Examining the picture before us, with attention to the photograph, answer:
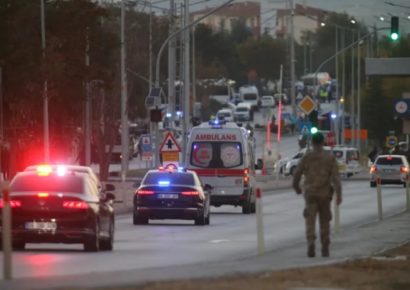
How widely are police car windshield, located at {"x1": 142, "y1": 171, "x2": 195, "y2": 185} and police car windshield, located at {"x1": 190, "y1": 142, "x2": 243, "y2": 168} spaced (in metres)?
6.39

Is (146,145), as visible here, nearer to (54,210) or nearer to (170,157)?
(170,157)

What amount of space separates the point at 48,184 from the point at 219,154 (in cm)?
1768

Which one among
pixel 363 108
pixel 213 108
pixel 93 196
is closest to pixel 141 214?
pixel 93 196

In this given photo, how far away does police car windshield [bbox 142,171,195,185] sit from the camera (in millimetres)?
32844

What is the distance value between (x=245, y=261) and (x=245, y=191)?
20.3 meters

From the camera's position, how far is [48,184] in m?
22.1

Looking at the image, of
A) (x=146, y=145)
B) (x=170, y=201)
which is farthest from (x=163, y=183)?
(x=146, y=145)

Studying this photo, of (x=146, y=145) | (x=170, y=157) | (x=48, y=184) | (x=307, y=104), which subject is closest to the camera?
(x=48, y=184)

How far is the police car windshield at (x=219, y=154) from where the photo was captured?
1554 inches

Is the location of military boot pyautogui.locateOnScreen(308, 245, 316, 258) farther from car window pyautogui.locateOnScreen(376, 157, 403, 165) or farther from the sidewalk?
car window pyautogui.locateOnScreen(376, 157, 403, 165)

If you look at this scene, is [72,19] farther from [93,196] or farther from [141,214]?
[93,196]

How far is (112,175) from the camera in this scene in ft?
231


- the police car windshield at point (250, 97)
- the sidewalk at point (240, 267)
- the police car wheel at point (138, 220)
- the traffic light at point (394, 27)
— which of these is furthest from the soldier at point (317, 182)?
the police car windshield at point (250, 97)

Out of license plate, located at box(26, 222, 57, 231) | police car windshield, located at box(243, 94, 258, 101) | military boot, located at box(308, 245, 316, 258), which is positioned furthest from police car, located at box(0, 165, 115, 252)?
police car windshield, located at box(243, 94, 258, 101)
